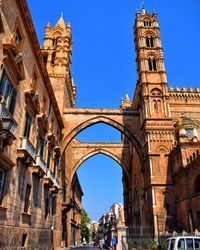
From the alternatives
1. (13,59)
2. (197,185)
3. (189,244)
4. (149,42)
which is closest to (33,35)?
(13,59)

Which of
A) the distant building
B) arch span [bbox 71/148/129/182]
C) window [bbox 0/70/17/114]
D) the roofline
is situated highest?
the roofline

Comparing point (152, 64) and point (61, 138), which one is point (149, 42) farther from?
point (61, 138)

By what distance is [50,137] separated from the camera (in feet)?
54.7

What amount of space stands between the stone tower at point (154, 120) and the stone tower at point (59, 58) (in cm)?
824

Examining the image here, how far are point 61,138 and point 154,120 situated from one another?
932 centimetres

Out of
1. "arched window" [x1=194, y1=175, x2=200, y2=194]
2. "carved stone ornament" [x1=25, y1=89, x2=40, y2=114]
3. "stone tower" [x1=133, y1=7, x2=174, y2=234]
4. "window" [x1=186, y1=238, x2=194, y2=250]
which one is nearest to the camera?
"window" [x1=186, y1=238, x2=194, y2=250]

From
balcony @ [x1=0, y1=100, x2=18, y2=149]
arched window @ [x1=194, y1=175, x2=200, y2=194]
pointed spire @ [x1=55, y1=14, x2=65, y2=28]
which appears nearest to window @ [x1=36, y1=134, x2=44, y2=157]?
balcony @ [x1=0, y1=100, x2=18, y2=149]

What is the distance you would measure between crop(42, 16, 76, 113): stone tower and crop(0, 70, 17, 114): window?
1598 centimetres

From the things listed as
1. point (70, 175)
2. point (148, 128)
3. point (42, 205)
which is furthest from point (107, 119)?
point (42, 205)

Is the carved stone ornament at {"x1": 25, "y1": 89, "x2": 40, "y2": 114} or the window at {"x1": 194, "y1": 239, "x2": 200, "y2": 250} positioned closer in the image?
the window at {"x1": 194, "y1": 239, "x2": 200, "y2": 250}

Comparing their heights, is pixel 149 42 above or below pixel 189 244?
above

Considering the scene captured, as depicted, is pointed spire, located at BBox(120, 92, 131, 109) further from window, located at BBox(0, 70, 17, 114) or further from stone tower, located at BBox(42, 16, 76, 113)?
window, located at BBox(0, 70, 17, 114)

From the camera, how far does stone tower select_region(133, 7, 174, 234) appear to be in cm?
2097

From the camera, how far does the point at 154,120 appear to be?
23.9 meters
